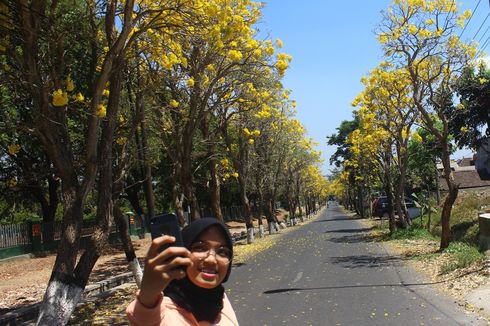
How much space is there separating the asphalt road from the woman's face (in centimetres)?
662

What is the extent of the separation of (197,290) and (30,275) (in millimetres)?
18186

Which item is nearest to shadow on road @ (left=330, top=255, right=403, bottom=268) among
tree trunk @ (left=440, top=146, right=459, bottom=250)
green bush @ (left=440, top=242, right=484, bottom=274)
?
tree trunk @ (left=440, top=146, right=459, bottom=250)

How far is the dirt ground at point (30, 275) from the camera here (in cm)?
1389

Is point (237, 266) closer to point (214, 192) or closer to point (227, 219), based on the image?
point (214, 192)

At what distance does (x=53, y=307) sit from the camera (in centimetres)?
813

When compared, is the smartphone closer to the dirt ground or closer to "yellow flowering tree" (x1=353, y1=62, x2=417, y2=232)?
the dirt ground

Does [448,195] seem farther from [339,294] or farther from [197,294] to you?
[197,294]

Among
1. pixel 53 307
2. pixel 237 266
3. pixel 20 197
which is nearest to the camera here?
pixel 53 307

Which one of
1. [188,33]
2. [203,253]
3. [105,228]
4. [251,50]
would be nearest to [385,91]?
[251,50]

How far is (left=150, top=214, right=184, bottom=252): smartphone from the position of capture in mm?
1910

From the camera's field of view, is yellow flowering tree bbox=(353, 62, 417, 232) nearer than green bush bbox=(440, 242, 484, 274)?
No

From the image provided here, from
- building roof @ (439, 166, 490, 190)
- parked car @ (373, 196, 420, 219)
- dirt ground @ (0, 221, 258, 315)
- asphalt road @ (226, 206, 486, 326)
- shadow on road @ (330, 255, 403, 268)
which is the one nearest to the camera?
asphalt road @ (226, 206, 486, 326)

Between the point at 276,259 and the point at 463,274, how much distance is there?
328 inches

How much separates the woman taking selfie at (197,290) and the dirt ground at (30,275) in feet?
36.3
